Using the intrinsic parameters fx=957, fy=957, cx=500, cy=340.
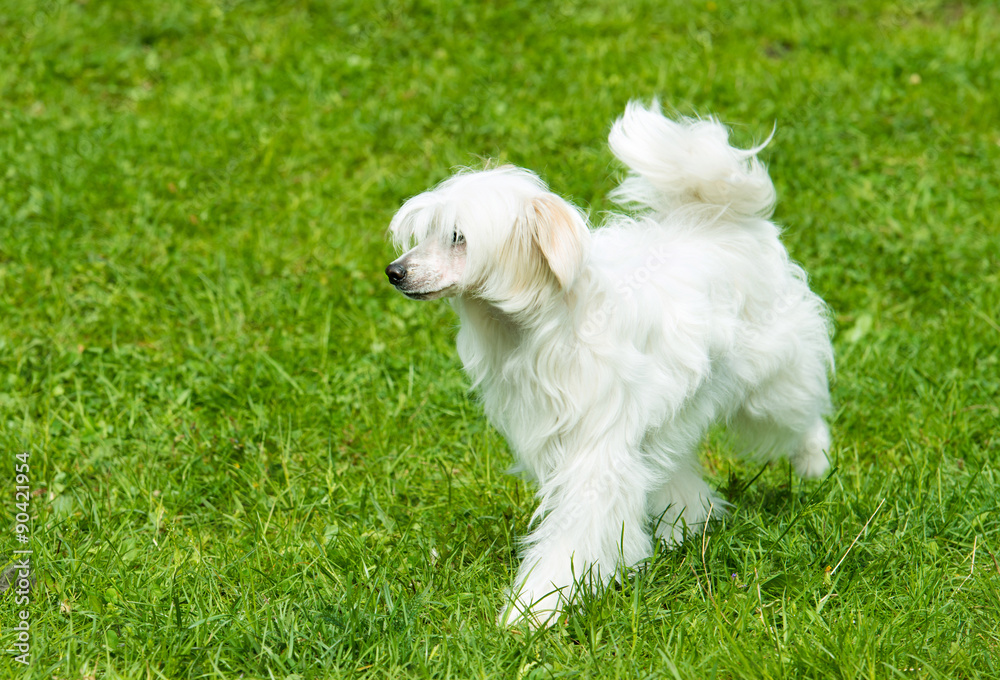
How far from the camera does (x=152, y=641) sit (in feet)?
9.09

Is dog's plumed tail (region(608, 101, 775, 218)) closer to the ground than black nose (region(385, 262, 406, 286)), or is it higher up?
closer to the ground

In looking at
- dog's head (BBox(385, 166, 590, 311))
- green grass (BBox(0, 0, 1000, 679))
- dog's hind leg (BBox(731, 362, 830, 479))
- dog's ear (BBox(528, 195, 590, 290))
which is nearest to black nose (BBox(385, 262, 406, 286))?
dog's head (BBox(385, 166, 590, 311))

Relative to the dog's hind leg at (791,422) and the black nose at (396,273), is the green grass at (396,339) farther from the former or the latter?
the black nose at (396,273)

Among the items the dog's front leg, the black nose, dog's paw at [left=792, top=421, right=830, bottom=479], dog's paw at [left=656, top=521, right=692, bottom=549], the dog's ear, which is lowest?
dog's paw at [left=792, top=421, right=830, bottom=479]

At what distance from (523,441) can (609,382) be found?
1.21 ft

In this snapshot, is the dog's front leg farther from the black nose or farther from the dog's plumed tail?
the dog's plumed tail

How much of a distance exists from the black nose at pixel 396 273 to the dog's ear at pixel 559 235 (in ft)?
1.27

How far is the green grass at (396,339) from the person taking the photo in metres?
2.82

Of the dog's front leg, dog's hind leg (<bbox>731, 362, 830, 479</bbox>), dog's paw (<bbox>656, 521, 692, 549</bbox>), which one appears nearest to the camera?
the dog's front leg

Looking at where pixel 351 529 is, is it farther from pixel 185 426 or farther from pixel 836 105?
pixel 836 105

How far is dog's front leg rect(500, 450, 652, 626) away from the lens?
2.94 meters

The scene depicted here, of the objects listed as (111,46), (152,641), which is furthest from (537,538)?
(111,46)

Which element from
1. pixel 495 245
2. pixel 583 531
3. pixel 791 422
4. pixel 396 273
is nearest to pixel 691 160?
pixel 495 245

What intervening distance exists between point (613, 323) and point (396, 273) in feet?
2.21
